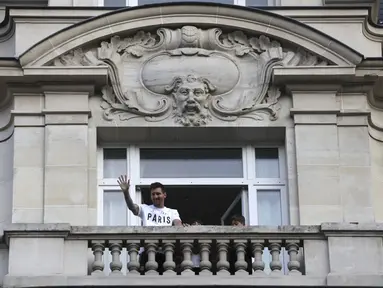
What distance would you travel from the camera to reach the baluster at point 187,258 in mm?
22344

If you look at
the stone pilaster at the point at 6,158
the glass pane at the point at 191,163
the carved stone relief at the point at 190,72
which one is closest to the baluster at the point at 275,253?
the glass pane at the point at 191,163

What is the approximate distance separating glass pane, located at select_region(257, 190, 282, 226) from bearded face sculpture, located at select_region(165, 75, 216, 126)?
140cm

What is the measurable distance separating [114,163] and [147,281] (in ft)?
9.68

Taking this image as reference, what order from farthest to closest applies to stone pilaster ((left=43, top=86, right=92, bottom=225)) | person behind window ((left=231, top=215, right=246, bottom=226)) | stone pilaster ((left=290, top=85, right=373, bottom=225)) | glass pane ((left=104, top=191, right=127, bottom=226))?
glass pane ((left=104, top=191, right=127, bottom=226)), stone pilaster ((left=290, top=85, right=373, bottom=225)), stone pilaster ((left=43, top=86, right=92, bottom=225)), person behind window ((left=231, top=215, right=246, bottom=226))

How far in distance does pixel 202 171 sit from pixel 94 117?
1.82 m

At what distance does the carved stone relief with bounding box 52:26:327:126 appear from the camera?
80.1 ft

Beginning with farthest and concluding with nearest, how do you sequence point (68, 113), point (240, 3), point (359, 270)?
point (240, 3) < point (68, 113) < point (359, 270)

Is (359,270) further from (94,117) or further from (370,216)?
(94,117)

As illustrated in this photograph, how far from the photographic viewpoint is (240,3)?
26266 mm

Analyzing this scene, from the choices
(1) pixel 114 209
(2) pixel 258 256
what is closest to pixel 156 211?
(1) pixel 114 209

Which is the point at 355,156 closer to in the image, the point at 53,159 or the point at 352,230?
the point at 352,230

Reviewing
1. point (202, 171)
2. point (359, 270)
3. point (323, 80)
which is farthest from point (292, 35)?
point (359, 270)

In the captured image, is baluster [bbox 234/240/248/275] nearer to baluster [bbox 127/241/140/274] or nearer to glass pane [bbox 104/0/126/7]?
baluster [bbox 127/241/140/274]

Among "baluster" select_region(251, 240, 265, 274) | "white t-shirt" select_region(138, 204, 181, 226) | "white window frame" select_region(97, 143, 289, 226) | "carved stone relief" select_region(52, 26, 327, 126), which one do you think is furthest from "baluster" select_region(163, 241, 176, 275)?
"carved stone relief" select_region(52, 26, 327, 126)
